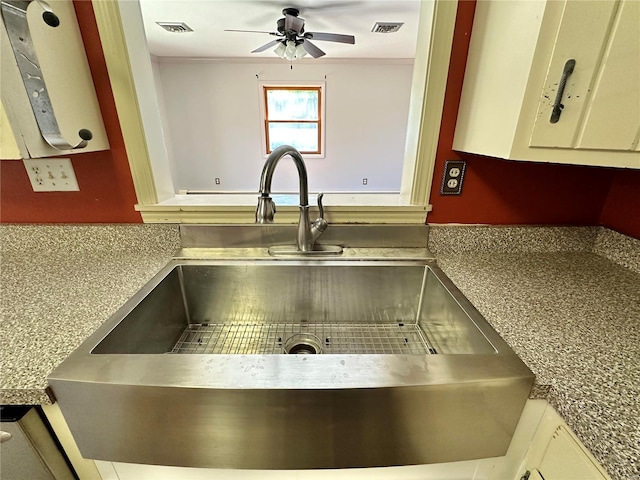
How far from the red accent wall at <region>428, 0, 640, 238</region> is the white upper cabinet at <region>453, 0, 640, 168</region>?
0.75ft

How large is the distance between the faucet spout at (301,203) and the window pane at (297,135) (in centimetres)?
430

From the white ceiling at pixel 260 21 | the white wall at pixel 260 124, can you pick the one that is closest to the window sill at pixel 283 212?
the white ceiling at pixel 260 21

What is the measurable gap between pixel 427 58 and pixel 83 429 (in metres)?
1.15

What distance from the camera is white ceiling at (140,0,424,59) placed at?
2.37 metres

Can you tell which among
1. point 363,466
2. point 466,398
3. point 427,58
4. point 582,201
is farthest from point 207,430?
point 582,201

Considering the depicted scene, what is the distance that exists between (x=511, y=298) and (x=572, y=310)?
12 centimetres

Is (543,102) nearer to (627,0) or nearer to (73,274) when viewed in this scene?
(627,0)

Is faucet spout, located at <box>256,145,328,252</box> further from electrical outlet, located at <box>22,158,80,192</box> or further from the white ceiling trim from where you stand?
the white ceiling trim

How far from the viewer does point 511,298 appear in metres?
0.69

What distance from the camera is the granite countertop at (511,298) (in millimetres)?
431

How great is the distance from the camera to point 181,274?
854 millimetres

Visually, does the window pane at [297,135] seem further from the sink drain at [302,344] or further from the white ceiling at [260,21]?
the sink drain at [302,344]

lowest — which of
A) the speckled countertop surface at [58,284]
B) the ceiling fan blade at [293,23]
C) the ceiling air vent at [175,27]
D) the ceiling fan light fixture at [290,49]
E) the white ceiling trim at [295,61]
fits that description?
the speckled countertop surface at [58,284]

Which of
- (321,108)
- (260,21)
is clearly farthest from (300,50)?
(321,108)
